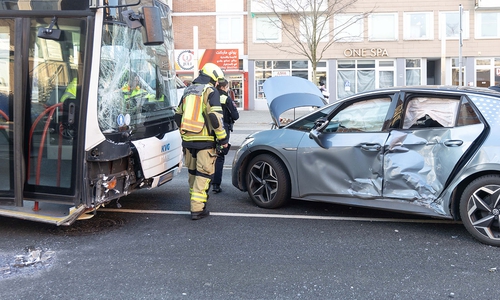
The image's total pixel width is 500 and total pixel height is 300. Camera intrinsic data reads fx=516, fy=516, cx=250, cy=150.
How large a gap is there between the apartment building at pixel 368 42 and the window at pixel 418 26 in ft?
0.19

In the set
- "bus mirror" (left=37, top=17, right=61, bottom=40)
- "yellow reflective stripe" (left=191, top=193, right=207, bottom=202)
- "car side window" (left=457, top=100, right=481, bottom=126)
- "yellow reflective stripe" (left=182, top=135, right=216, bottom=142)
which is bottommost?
"yellow reflective stripe" (left=191, top=193, right=207, bottom=202)

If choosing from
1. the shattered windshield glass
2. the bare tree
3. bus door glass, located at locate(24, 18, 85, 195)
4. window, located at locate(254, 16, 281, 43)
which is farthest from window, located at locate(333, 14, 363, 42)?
bus door glass, located at locate(24, 18, 85, 195)

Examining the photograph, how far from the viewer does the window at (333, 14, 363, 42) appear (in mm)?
30953

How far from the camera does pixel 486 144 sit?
194 inches

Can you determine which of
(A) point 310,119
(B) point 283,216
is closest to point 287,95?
(A) point 310,119

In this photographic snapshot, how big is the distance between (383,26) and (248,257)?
2903 cm

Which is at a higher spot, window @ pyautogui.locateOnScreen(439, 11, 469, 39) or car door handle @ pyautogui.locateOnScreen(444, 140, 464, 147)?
window @ pyautogui.locateOnScreen(439, 11, 469, 39)

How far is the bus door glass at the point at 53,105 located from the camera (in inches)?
203

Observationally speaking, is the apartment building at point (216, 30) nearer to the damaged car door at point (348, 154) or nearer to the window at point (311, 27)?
the window at point (311, 27)

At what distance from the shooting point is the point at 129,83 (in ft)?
18.3

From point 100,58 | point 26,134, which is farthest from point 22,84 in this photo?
point 100,58

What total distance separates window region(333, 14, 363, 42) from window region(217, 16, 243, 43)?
587cm

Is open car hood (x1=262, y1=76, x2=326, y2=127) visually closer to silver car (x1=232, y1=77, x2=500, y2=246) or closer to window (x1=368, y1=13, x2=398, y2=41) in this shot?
silver car (x1=232, y1=77, x2=500, y2=246)

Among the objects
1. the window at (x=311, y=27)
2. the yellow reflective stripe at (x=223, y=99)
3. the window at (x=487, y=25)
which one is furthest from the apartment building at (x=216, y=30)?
the yellow reflective stripe at (x=223, y=99)
